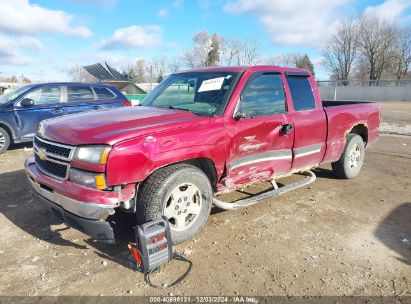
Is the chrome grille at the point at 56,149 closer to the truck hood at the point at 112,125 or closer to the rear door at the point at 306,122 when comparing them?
the truck hood at the point at 112,125

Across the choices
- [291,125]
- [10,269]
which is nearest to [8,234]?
[10,269]

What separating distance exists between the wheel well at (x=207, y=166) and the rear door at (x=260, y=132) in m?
0.20

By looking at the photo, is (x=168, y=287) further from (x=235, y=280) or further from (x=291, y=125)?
(x=291, y=125)

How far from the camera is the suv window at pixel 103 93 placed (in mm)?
9375

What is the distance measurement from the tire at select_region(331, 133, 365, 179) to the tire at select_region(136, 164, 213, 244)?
127 inches

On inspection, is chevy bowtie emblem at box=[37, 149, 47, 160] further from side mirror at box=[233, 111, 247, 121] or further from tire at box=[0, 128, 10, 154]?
tire at box=[0, 128, 10, 154]

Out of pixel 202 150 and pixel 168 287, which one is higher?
pixel 202 150

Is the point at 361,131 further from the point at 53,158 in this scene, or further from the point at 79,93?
the point at 79,93

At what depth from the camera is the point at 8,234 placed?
4109 mm

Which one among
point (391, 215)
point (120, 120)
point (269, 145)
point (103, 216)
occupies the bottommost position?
point (391, 215)

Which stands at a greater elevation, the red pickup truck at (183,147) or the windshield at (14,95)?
the windshield at (14,95)

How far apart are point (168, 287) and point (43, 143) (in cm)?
198

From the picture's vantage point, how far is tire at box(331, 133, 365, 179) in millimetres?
6058

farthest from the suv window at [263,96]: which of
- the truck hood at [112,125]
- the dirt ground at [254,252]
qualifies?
the dirt ground at [254,252]
